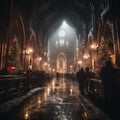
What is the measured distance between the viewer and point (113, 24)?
46.8ft

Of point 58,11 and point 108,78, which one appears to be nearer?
point 108,78

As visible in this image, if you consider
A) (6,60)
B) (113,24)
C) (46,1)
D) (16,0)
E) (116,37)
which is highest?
(46,1)

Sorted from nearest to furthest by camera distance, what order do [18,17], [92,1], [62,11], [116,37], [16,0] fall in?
[116,37]
[16,0]
[18,17]
[92,1]
[62,11]

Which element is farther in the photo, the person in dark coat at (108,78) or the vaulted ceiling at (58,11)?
the vaulted ceiling at (58,11)

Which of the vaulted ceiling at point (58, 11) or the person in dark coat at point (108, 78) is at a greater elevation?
the vaulted ceiling at point (58, 11)

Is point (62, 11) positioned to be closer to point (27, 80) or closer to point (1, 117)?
point (27, 80)

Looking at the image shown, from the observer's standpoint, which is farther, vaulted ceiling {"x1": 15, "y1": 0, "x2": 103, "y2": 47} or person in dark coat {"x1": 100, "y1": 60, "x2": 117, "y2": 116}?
vaulted ceiling {"x1": 15, "y1": 0, "x2": 103, "y2": 47}

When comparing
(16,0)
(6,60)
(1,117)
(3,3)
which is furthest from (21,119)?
(16,0)

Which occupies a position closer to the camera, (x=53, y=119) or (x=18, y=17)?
(x=53, y=119)

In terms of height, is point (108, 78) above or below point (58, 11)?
below

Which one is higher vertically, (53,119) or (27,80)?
(27,80)

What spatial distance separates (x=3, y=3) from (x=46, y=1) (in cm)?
1503

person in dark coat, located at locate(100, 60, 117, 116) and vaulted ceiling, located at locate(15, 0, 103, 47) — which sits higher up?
vaulted ceiling, located at locate(15, 0, 103, 47)

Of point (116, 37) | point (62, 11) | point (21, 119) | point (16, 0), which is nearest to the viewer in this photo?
point (21, 119)
